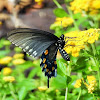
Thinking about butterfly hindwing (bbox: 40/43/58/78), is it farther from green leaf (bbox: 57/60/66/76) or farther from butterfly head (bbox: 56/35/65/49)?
green leaf (bbox: 57/60/66/76)

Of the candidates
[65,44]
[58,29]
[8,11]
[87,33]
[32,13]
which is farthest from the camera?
[8,11]

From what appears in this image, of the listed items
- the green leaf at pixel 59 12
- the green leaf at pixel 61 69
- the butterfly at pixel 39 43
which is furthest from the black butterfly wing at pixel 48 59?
the green leaf at pixel 59 12

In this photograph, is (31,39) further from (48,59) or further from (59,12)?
(59,12)

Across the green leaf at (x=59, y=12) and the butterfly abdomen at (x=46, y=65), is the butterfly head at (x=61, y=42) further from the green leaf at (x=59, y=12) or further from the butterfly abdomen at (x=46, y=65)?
the green leaf at (x=59, y=12)

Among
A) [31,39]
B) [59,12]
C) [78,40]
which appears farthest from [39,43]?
[59,12]


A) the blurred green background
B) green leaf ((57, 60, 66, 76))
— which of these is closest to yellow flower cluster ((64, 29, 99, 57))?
the blurred green background

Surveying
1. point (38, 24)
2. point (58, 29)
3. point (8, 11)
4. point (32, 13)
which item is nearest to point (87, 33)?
point (58, 29)

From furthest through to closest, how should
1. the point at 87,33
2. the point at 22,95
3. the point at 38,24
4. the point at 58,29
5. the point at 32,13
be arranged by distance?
the point at 32,13
the point at 38,24
the point at 58,29
the point at 22,95
the point at 87,33

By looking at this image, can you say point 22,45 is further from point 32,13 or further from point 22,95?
point 32,13

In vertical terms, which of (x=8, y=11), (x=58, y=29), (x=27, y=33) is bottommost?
(x=27, y=33)
